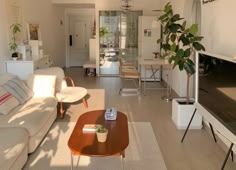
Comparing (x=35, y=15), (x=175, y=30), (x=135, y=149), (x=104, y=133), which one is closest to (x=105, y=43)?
(x=35, y=15)

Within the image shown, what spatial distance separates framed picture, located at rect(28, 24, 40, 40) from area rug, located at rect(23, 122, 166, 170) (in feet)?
11.0

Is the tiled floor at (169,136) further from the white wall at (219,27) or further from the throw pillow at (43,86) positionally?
the throw pillow at (43,86)

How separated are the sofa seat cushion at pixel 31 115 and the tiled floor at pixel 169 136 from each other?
1.51 metres

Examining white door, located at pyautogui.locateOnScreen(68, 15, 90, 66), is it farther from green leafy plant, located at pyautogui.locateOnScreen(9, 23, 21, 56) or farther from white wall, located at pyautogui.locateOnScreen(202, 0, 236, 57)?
white wall, located at pyautogui.locateOnScreen(202, 0, 236, 57)

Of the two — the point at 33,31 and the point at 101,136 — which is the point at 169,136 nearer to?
the point at 101,136

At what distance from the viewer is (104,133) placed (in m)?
2.75

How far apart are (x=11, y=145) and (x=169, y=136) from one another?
7.44 feet

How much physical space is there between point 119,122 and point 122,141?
1.83ft

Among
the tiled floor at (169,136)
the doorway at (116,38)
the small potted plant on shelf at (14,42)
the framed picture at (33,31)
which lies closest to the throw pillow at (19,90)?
the small potted plant on shelf at (14,42)

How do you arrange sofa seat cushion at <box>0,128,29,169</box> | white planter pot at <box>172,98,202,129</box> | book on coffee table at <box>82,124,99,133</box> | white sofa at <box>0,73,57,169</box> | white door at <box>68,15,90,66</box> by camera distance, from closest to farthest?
1. sofa seat cushion at <box>0,128,29,169</box>
2. white sofa at <box>0,73,57,169</box>
3. book on coffee table at <box>82,124,99,133</box>
4. white planter pot at <box>172,98,202,129</box>
5. white door at <box>68,15,90,66</box>

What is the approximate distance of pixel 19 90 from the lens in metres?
4.27

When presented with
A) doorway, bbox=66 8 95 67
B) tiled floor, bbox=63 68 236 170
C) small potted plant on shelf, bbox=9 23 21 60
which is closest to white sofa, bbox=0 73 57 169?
small potted plant on shelf, bbox=9 23 21 60

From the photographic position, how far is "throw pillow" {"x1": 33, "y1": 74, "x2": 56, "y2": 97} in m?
4.59

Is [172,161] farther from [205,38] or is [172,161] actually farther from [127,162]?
[205,38]
